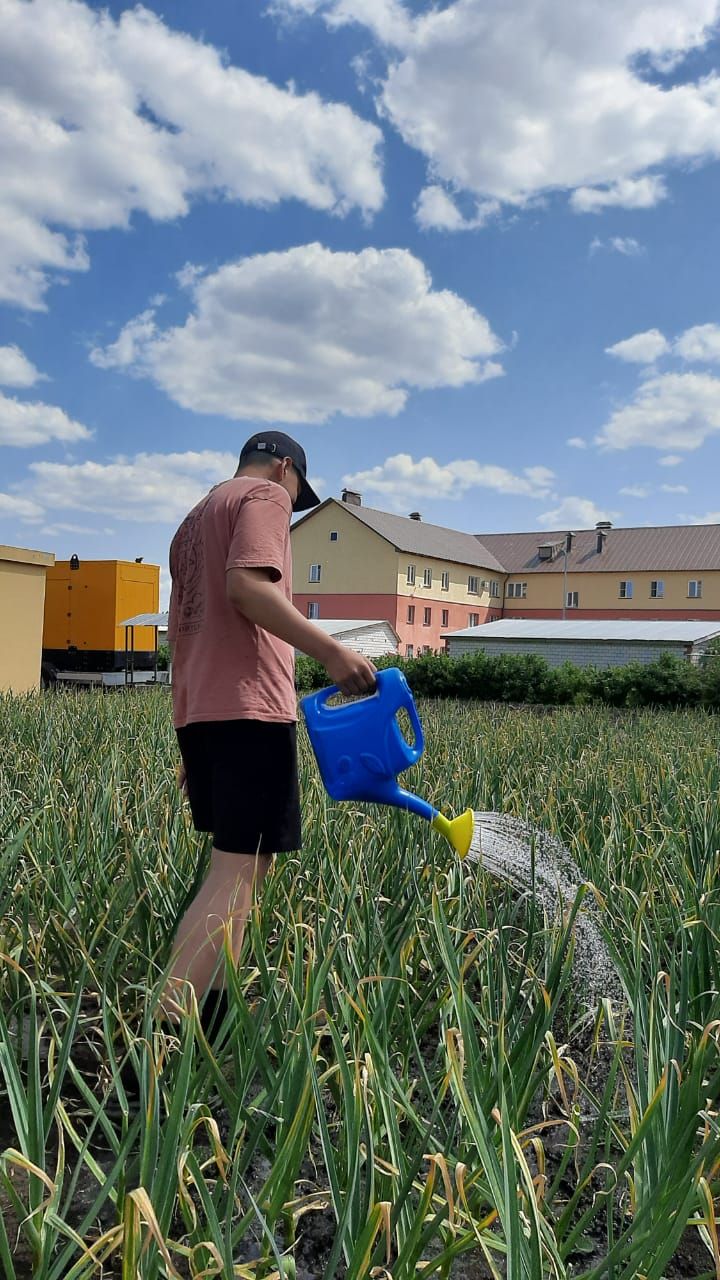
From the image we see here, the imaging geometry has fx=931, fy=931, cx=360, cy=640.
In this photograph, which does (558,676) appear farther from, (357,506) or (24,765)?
(357,506)

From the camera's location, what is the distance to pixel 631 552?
4278 cm

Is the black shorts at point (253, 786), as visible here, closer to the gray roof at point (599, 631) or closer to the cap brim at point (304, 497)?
the cap brim at point (304, 497)

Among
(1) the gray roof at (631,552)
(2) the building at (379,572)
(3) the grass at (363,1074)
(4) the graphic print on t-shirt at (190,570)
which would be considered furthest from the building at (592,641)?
(1) the gray roof at (631,552)

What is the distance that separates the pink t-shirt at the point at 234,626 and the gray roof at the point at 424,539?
3533 cm

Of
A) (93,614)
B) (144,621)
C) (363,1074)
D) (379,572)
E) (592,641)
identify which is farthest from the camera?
(379,572)

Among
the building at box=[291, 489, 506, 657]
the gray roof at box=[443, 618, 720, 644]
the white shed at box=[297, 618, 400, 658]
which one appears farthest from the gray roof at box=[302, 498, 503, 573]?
the gray roof at box=[443, 618, 720, 644]

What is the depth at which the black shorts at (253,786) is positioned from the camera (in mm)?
1893

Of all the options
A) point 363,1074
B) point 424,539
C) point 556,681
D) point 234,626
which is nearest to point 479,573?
point 424,539

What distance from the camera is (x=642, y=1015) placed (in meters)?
1.39

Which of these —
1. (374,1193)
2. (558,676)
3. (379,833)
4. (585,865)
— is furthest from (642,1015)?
(558,676)

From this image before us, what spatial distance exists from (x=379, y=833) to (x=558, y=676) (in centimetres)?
1125

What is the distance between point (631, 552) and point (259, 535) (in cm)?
4296

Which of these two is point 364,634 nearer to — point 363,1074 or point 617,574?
point 617,574

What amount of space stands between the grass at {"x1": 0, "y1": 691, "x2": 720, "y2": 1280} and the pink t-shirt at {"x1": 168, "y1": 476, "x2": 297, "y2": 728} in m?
0.41
